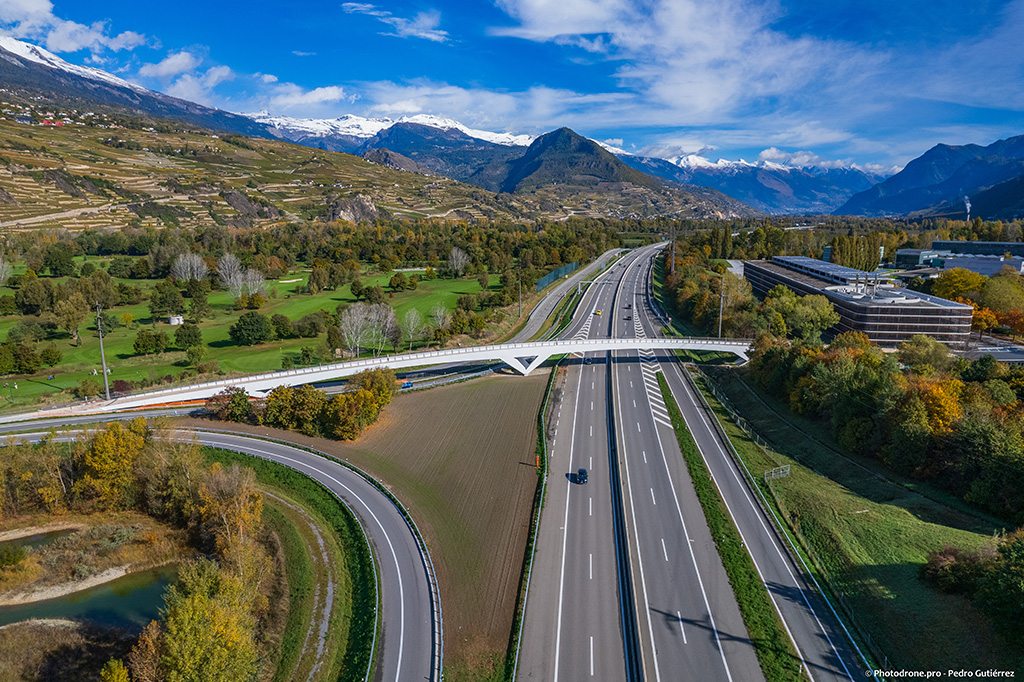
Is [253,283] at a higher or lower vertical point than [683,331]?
higher

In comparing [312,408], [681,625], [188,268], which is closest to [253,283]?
[188,268]

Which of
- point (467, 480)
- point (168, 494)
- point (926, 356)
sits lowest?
point (467, 480)

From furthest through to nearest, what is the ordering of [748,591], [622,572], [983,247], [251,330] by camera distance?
[983,247]
[251,330]
[622,572]
[748,591]

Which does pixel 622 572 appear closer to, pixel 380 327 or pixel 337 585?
pixel 337 585

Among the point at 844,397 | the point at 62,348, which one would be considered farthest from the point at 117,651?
the point at 62,348

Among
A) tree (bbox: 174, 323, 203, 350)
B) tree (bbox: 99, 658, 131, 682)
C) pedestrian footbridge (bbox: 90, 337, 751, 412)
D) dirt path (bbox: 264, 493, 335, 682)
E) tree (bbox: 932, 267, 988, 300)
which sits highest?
tree (bbox: 932, 267, 988, 300)

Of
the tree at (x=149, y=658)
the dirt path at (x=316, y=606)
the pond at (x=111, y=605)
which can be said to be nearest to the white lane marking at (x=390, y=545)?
the dirt path at (x=316, y=606)

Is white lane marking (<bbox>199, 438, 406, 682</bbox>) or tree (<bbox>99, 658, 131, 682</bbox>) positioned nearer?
tree (<bbox>99, 658, 131, 682</bbox>)

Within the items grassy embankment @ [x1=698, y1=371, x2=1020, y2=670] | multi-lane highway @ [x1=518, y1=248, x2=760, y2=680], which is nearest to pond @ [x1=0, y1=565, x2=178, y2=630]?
multi-lane highway @ [x1=518, y1=248, x2=760, y2=680]

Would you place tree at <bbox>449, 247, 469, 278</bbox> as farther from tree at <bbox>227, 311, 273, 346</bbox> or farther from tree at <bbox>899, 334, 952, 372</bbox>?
tree at <bbox>899, 334, 952, 372</bbox>
